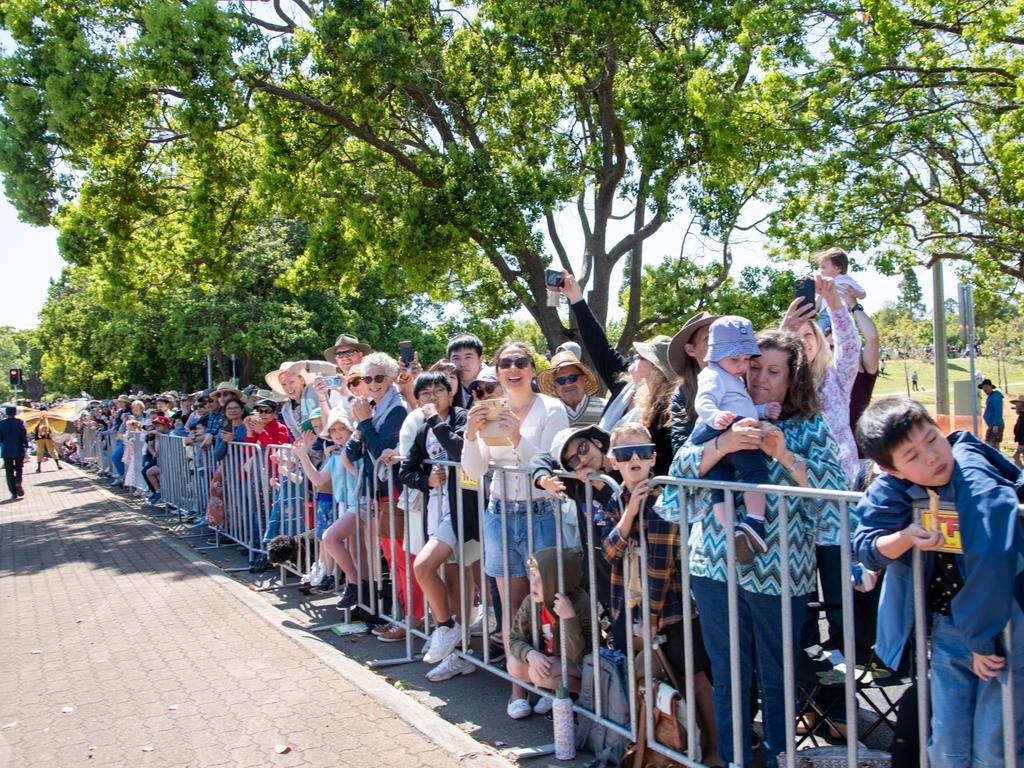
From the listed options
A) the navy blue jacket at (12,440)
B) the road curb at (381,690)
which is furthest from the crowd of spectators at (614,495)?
the navy blue jacket at (12,440)

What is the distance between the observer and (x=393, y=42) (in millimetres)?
15867

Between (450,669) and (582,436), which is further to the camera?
(450,669)

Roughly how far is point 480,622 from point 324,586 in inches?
94.4

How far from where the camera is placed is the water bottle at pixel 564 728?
423 centimetres

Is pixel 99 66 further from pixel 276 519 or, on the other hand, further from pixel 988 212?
pixel 988 212

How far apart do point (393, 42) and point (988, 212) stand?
12024mm

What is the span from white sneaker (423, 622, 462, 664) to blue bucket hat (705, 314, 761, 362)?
9.64 feet

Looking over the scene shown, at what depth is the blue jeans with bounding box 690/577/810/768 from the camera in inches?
133

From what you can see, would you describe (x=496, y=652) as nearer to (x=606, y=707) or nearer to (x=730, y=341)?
(x=606, y=707)

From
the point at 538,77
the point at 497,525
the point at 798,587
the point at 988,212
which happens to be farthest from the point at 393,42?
the point at 798,587

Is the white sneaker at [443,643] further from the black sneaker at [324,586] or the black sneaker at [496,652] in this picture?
the black sneaker at [324,586]

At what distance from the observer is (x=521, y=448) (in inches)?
192

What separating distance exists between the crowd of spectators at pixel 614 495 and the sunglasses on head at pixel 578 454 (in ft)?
0.04

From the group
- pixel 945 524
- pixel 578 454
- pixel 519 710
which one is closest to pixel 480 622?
pixel 519 710
